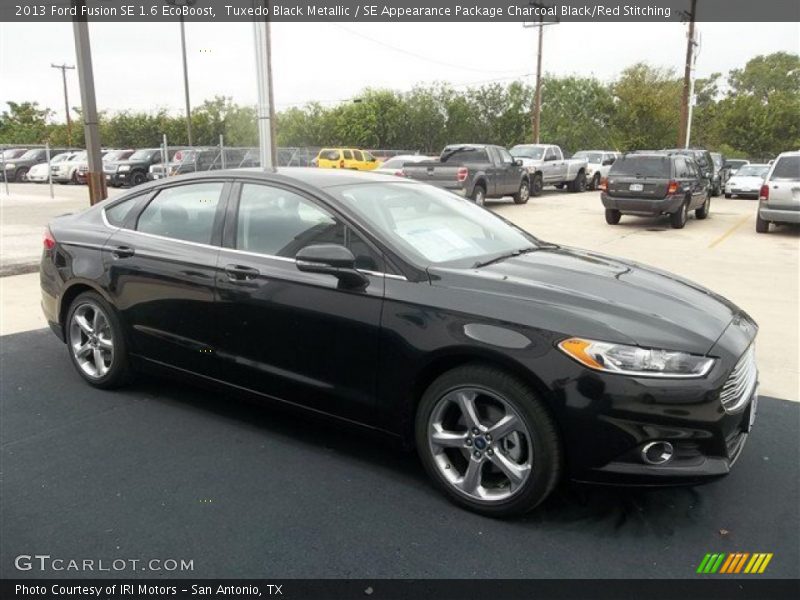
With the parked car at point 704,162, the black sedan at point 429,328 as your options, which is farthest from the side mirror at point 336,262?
the parked car at point 704,162

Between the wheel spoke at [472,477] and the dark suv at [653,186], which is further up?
the dark suv at [653,186]

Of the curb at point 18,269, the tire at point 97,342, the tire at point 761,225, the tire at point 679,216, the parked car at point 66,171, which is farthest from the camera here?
the parked car at point 66,171

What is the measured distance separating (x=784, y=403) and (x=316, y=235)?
3.44m

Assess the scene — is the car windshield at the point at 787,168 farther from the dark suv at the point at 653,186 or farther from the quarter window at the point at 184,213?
the quarter window at the point at 184,213

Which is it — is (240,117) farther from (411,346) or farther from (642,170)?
(411,346)

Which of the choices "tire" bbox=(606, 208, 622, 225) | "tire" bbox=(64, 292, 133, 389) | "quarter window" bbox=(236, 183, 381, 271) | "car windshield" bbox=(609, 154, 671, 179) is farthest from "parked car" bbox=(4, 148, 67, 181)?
"quarter window" bbox=(236, 183, 381, 271)

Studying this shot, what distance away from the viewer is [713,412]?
2.82m

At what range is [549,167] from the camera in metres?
26.4

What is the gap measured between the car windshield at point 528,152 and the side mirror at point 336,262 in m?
23.6

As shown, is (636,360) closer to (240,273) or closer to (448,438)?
(448,438)

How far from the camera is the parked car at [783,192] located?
46.1 feet

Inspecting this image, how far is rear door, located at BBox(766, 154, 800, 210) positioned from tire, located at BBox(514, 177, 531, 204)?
331 inches

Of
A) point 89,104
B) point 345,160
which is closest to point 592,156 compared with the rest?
point 345,160

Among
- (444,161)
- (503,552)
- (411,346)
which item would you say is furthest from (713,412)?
(444,161)
